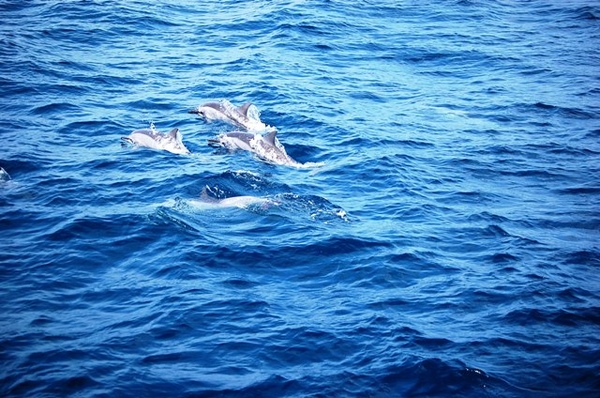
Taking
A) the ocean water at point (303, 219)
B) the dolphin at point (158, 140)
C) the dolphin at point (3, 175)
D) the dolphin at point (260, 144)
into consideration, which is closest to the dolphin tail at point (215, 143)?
the dolphin at point (260, 144)

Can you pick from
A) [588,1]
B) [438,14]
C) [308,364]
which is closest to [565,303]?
[308,364]

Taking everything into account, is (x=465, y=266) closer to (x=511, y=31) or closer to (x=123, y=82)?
(x=123, y=82)

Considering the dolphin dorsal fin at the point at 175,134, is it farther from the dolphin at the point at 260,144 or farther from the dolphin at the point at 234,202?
the dolphin at the point at 234,202

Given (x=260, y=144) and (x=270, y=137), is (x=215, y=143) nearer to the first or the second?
(x=260, y=144)

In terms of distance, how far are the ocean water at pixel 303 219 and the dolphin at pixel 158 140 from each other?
0.28 m

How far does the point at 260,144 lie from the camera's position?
19.1 m

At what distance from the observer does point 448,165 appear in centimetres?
1906

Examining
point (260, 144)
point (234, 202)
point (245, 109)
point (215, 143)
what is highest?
point (245, 109)

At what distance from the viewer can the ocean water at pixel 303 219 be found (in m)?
11.1

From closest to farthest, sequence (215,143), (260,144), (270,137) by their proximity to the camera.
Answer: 1. (270,137)
2. (260,144)
3. (215,143)

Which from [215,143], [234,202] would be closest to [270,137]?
[215,143]

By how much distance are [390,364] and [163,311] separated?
4.23 m

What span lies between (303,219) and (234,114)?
645cm

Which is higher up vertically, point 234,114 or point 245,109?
point 245,109
